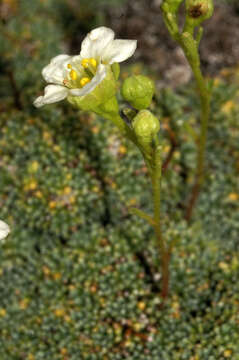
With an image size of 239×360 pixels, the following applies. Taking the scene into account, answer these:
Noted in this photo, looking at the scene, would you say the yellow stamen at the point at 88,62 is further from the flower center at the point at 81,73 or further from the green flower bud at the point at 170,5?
the green flower bud at the point at 170,5

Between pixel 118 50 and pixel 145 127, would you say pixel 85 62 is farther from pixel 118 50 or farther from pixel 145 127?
pixel 145 127

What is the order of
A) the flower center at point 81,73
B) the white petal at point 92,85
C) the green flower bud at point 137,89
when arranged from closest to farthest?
the white petal at point 92,85 → the green flower bud at point 137,89 → the flower center at point 81,73

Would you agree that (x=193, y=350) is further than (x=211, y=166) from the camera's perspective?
No

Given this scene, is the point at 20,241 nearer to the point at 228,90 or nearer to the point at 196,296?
the point at 196,296

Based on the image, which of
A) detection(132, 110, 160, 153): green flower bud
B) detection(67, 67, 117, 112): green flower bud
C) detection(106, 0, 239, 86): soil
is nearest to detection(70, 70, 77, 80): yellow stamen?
detection(67, 67, 117, 112): green flower bud

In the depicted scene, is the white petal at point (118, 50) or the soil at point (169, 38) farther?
the soil at point (169, 38)

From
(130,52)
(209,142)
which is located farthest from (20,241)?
(130,52)

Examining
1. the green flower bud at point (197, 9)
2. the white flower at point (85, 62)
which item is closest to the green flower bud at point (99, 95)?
the white flower at point (85, 62)
